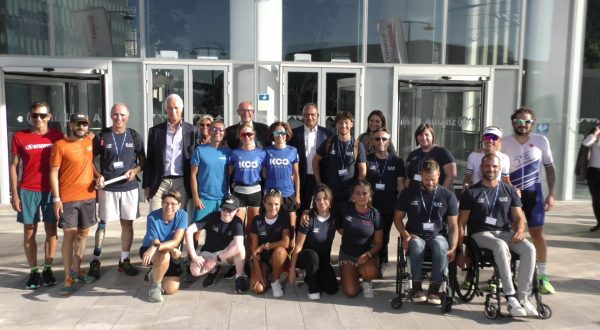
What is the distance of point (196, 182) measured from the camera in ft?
16.8

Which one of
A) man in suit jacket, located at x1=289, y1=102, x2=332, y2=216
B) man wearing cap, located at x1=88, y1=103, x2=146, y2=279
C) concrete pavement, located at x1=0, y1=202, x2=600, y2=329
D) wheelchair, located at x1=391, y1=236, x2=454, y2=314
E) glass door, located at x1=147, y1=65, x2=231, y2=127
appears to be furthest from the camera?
glass door, located at x1=147, y1=65, x2=231, y2=127

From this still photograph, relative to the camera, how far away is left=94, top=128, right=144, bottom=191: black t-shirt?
5047mm

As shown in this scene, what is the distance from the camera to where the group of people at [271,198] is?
453 centimetres

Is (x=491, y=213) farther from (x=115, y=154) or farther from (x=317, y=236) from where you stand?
(x=115, y=154)

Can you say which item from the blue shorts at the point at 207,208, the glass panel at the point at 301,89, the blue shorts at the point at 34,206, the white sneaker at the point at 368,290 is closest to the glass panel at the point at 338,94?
the glass panel at the point at 301,89

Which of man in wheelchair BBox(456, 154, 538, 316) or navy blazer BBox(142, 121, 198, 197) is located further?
navy blazer BBox(142, 121, 198, 197)

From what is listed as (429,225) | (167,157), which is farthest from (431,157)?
(167,157)

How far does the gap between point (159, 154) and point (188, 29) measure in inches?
195

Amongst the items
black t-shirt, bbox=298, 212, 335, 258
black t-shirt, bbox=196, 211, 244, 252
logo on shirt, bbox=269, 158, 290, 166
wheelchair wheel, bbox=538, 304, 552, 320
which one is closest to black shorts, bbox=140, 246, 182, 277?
black t-shirt, bbox=196, 211, 244, 252

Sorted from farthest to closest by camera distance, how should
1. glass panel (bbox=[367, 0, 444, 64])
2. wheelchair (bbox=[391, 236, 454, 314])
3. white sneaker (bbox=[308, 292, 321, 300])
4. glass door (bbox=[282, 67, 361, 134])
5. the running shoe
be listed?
1. glass panel (bbox=[367, 0, 444, 64])
2. glass door (bbox=[282, 67, 361, 134])
3. the running shoe
4. white sneaker (bbox=[308, 292, 321, 300])
5. wheelchair (bbox=[391, 236, 454, 314])

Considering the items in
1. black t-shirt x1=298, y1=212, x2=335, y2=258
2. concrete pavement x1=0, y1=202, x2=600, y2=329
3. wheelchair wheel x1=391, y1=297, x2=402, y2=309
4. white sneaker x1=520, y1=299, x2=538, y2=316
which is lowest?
concrete pavement x1=0, y1=202, x2=600, y2=329

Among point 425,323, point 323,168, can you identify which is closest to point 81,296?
point 323,168

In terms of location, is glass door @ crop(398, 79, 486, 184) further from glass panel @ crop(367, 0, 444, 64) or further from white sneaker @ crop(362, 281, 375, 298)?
white sneaker @ crop(362, 281, 375, 298)

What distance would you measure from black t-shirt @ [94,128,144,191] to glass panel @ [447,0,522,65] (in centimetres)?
697
